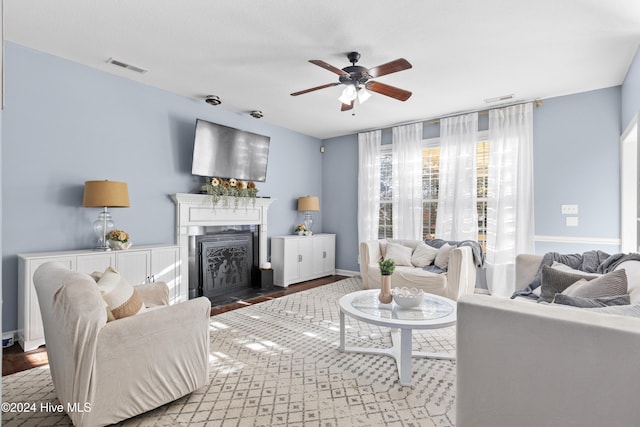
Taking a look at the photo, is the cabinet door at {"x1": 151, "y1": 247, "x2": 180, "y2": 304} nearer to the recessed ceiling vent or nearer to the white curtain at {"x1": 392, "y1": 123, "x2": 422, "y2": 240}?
the recessed ceiling vent

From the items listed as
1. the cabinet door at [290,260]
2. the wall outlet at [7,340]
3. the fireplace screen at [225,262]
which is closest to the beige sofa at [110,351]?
the wall outlet at [7,340]

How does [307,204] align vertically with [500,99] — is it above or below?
below

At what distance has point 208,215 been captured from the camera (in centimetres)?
443

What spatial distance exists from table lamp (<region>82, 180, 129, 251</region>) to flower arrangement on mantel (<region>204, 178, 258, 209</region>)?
112cm

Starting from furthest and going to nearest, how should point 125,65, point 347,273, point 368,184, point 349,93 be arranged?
point 347,273 < point 368,184 < point 125,65 < point 349,93

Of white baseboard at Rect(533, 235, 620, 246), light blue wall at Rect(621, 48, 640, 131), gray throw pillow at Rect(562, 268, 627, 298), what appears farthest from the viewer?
white baseboard at Rect(533, 235, 620, 246)

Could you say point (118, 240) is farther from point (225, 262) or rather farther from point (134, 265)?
point (225, 262)

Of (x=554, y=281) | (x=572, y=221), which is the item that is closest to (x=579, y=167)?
(x=572, y=221)

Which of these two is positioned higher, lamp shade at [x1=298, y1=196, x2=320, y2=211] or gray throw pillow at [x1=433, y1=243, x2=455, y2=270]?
lamp shade at [x1=298, y1=196, x2=320, y2=211]

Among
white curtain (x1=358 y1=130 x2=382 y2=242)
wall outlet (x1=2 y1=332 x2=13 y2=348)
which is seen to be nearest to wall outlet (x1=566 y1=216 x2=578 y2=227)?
white curtain (x1=358 y1=130 x2=382 y2=242)

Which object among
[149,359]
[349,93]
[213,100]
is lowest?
[149,359]

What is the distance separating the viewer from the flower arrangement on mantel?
4383mm

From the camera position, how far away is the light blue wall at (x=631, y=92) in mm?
3018

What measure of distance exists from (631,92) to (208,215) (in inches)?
183
